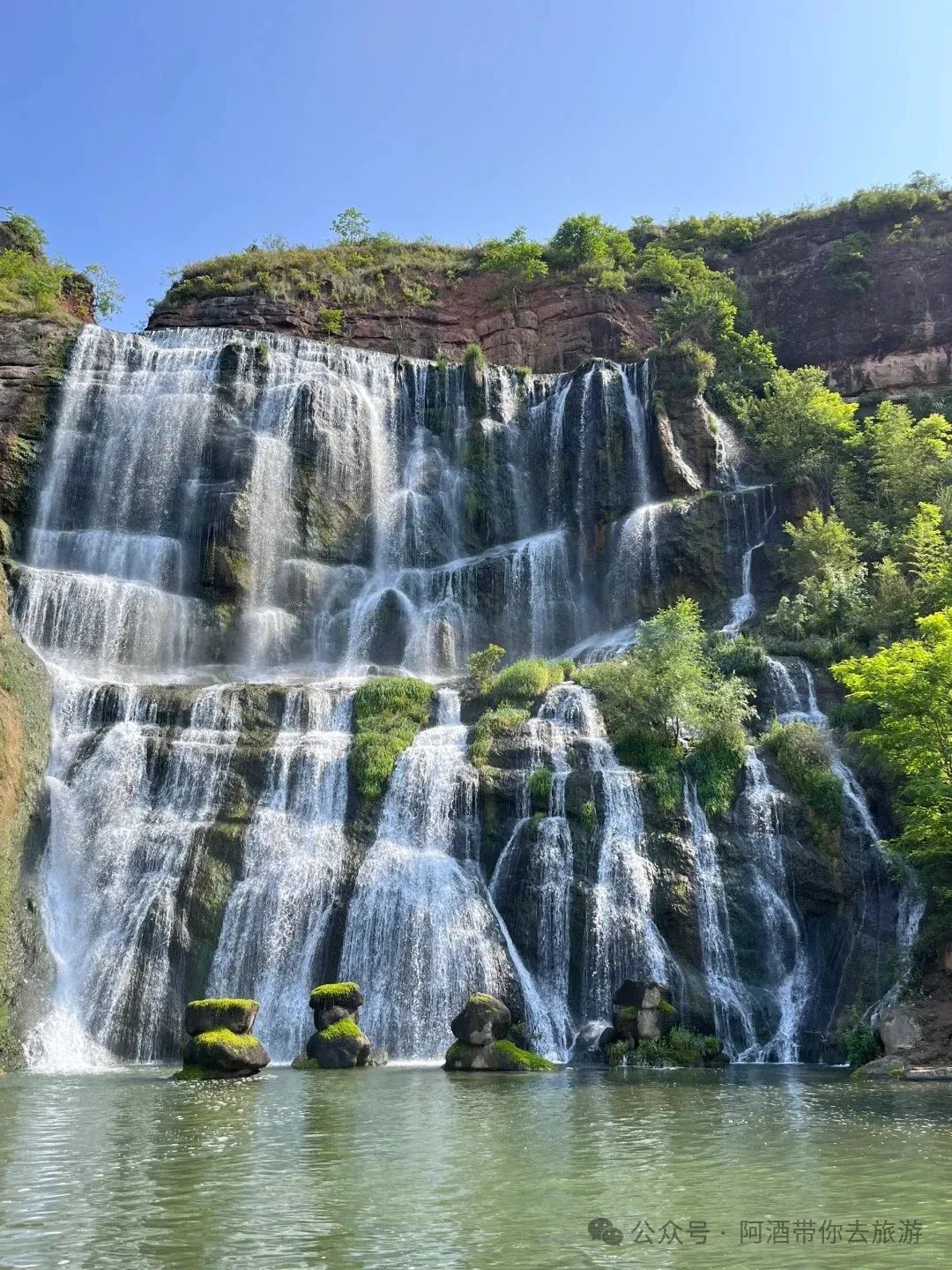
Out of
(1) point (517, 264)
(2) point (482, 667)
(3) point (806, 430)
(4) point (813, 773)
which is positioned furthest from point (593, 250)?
(4) point (813, 773)

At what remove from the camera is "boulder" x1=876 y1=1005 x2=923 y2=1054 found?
2428 cm

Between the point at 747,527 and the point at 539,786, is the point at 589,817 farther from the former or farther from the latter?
the point at 747,527

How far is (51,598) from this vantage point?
4378 centimetres

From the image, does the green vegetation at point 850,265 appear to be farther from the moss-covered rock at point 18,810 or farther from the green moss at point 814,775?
the moss-covered rock at point 18,810

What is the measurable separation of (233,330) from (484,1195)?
175ft

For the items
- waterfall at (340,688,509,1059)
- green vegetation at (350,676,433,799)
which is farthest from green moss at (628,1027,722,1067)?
green vegetation at (350,676,433,799)

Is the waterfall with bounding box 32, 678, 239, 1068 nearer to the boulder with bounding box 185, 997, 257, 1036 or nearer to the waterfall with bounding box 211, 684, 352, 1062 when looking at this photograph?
the waterfall with bounding box 211, 684, 352, 1062

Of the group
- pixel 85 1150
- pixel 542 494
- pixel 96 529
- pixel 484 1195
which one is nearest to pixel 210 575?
pixel 96 529

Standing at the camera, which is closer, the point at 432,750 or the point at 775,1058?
the point at 775,1058

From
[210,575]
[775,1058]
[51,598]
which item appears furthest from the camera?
[210,575]

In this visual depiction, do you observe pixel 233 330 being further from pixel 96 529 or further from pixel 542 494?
pixel 542 494

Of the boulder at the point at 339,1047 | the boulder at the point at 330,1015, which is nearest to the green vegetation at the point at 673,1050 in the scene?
the boulder at the point at 339,1047

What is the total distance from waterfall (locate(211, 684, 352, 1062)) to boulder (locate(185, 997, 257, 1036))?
4.42 m

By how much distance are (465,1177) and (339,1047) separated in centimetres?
1417
